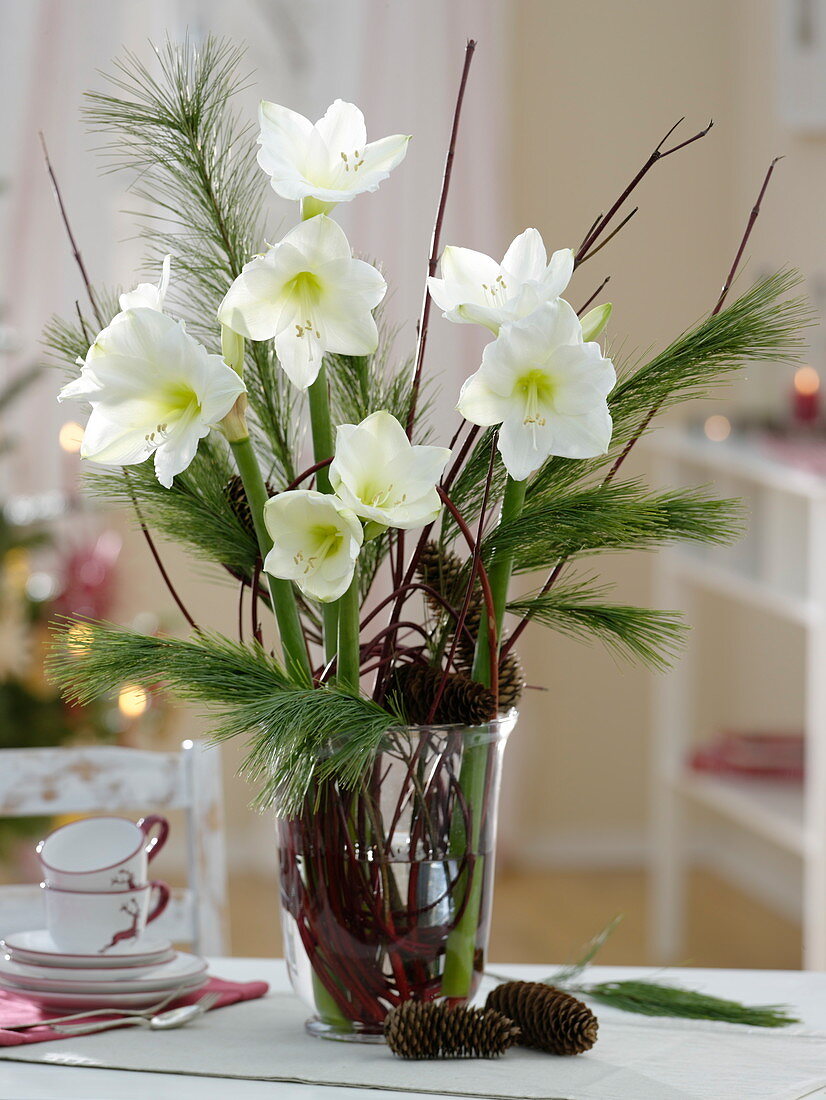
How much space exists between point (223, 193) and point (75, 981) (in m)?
0.52

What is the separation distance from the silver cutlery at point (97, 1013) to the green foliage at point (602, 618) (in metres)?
0.36

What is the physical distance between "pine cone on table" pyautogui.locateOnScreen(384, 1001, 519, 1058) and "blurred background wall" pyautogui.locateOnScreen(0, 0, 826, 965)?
7.63ft

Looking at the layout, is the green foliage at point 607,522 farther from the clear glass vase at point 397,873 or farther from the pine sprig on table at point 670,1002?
the pine sprig on table at point 670,1002

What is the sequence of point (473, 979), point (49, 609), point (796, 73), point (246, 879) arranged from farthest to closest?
point (246, 879) < point (796, 73) < point (49, 609) < point (473, 979)

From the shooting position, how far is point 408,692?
0.88 meters

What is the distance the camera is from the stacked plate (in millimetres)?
970

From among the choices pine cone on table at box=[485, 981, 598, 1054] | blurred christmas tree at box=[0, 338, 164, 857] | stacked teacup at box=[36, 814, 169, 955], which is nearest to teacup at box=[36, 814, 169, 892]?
stacked teacup at box=[36, 814, 169, 955]

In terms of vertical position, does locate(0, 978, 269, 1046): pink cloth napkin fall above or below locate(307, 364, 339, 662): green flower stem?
below

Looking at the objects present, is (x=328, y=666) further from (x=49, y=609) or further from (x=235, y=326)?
(x=49, y=609)

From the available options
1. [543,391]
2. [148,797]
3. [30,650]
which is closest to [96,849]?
[148,797]

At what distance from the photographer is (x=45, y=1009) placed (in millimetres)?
965

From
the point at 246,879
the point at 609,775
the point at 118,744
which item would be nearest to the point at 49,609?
the point at 118,744

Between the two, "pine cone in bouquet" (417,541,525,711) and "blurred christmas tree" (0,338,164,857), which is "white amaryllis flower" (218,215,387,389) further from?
"blurred christmas tree" (0,338,164,857)

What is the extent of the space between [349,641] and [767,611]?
9.07 ft
